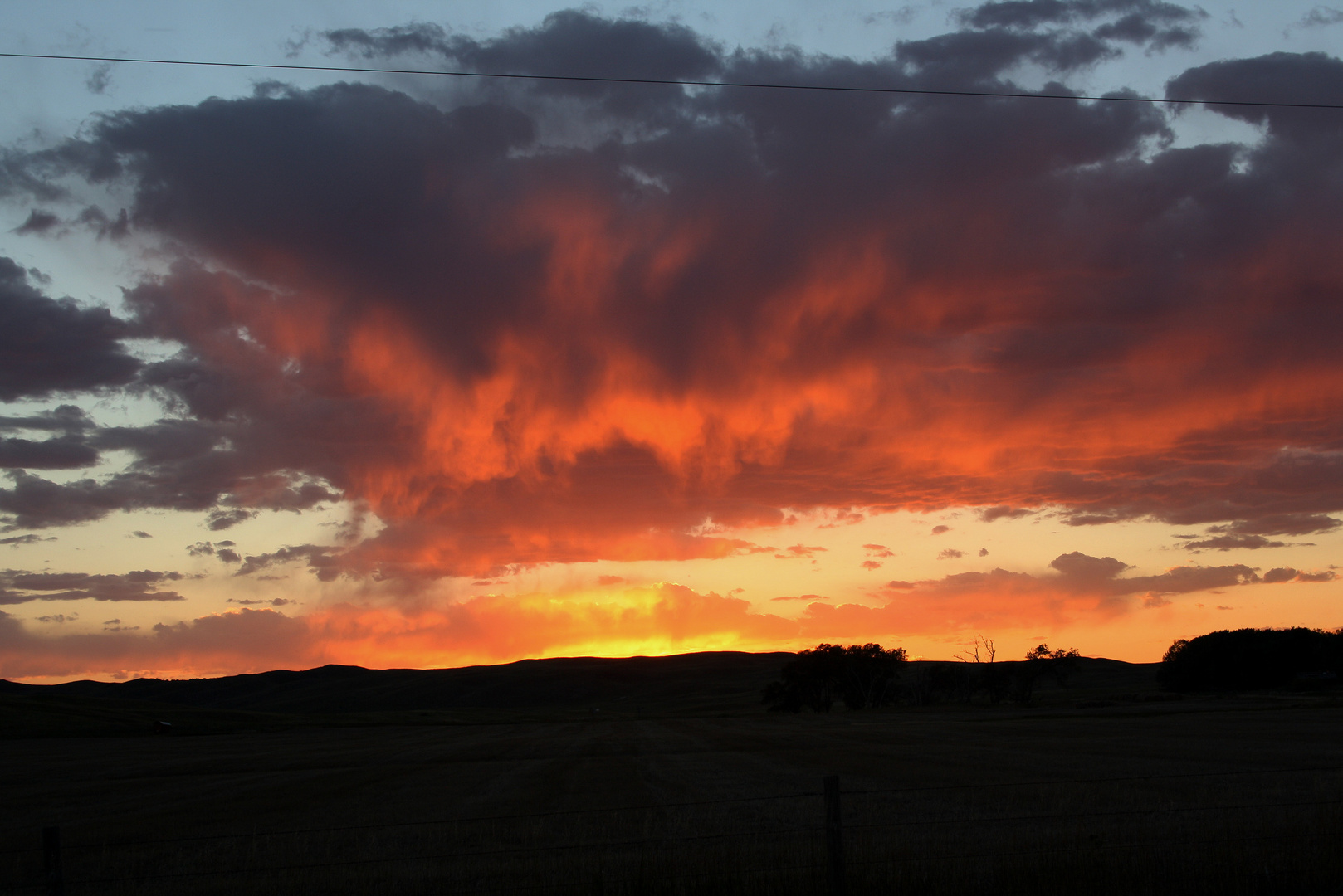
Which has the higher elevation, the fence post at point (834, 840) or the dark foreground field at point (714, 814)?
the fence post at point (834, 840)

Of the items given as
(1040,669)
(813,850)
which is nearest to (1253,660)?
(1040,669)

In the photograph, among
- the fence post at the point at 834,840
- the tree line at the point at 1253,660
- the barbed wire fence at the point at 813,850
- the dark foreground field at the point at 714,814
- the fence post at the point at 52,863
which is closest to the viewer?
the fence post at the point at 52,863

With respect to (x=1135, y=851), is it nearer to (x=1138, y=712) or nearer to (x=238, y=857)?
(x=238, y=857)

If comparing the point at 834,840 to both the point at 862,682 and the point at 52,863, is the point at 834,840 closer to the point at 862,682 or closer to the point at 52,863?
the point at 52,863

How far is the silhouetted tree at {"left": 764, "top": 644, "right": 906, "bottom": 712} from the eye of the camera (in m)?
143

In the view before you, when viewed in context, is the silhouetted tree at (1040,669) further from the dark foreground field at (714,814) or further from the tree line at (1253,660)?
the dark foreground field at (714,814)

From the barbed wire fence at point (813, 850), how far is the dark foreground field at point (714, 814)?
0.07 m

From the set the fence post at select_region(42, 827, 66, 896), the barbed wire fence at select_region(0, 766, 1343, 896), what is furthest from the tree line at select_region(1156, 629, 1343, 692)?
the fence post at select_region(42, 827, 66, 896)

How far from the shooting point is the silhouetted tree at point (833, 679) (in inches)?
5625

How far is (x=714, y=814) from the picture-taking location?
23438 millimetres

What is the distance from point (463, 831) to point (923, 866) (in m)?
11.8

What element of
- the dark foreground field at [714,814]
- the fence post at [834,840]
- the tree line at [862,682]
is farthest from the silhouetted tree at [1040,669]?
the fence post at [834,840]

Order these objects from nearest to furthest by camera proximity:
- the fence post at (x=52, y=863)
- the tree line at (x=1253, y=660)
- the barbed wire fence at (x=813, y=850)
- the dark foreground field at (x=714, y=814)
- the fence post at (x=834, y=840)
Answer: the fence post at (x=52, y=863) → the fence post at (x=834, y=840) → the barbed wire fence at (x=813, y=850) → the dark foreground field at (x=714, y=814) → the tree line at (x=1253, y=660)

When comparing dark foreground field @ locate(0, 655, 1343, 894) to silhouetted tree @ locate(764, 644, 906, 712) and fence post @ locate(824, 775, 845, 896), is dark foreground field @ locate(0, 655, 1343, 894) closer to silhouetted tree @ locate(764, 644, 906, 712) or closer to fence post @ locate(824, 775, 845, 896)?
fence post @ locate(824, 775, 845, 896)
